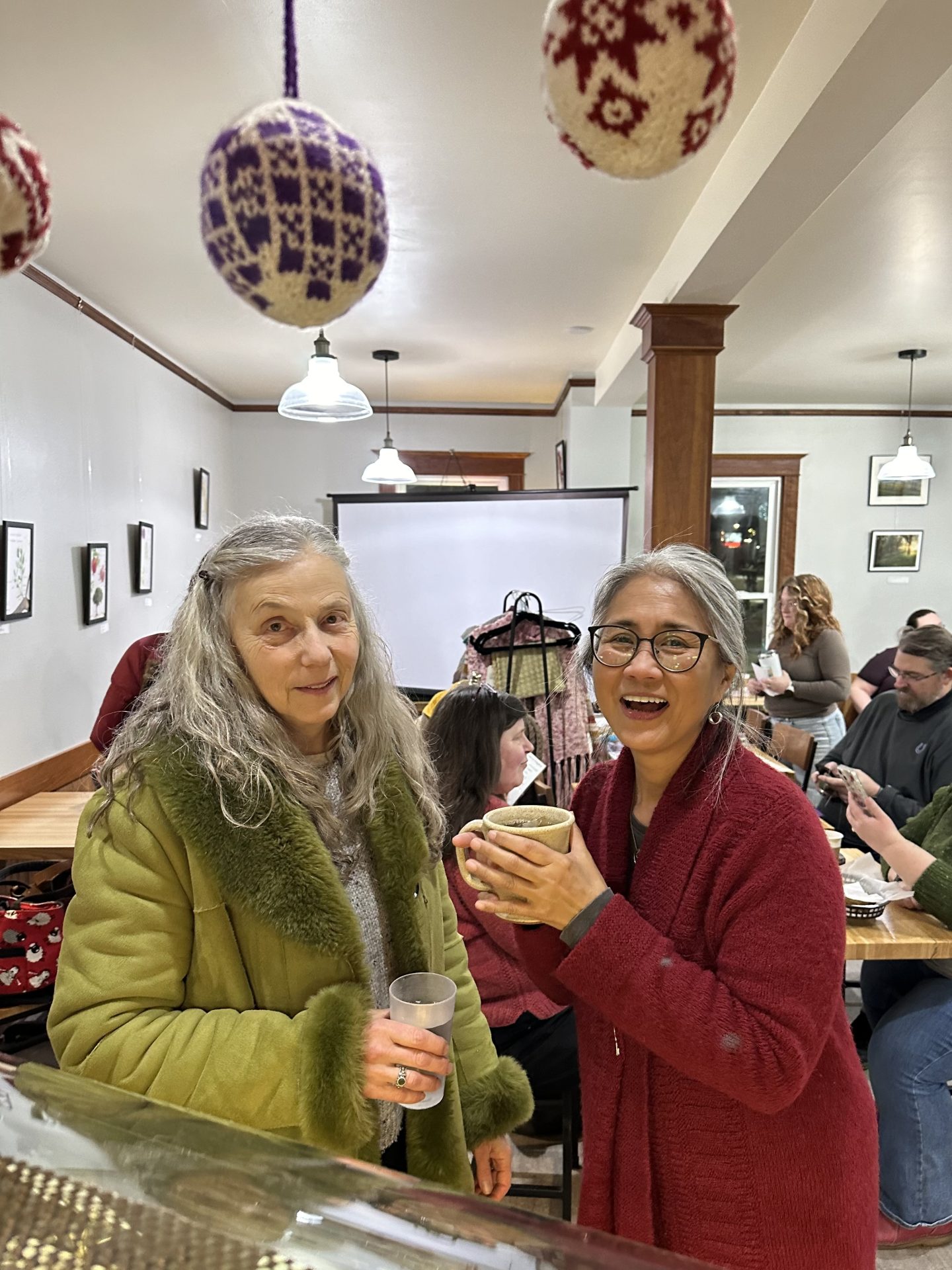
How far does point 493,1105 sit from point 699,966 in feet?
1.67

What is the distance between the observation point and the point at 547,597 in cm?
521

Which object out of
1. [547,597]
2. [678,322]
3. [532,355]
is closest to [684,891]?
[678,322]

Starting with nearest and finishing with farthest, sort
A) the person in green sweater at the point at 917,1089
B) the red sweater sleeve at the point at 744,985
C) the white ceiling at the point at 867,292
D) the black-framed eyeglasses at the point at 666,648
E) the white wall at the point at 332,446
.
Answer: the red sweater sleeve at the point at 744,985, the black-framed eyeglasses at the point at 666,648, the person in green sweater at the point at 917,1089, the white ceiling at the point at 867,292, the white wall at the point at 332,446

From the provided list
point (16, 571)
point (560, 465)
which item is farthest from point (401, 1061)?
point (560, 465)

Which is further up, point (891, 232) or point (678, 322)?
point (891, 232)

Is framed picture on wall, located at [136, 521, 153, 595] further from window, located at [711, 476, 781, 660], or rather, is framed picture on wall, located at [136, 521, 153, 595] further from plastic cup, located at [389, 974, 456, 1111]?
window, located at [711, 476, 781, 660]

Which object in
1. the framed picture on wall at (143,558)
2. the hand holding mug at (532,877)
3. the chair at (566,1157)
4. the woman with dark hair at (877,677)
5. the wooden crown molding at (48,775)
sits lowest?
the chair at (566,1157)

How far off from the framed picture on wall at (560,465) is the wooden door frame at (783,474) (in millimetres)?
1467

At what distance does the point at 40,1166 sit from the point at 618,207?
329cm

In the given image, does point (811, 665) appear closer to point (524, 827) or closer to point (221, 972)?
point (524, 827)

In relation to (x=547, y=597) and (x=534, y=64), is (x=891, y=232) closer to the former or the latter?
(x=534, y=64)

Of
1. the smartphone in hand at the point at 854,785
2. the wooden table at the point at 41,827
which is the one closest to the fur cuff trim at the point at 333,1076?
the smartphone in hand at the point at 854,785

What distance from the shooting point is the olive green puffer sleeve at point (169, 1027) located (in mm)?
894

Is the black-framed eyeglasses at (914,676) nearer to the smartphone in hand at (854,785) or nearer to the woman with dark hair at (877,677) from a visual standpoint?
the smartphone in hand at (854,785)
